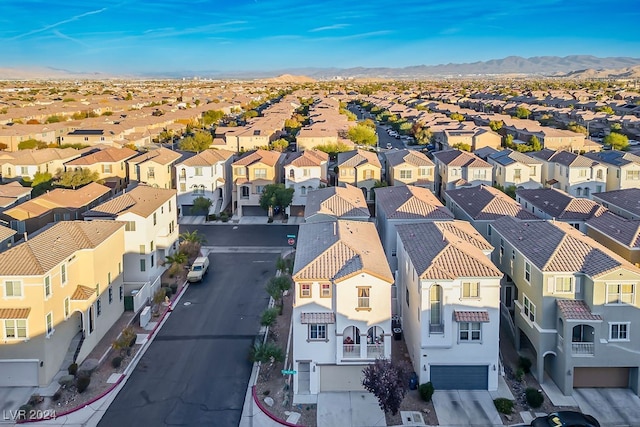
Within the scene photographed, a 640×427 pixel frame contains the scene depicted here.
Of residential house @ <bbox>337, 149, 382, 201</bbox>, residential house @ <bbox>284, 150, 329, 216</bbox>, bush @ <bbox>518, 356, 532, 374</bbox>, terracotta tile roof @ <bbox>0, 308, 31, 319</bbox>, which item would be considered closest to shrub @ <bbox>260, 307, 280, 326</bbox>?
terracotta tile roof @ <bbox>0, 308, 31, 319</bbox>

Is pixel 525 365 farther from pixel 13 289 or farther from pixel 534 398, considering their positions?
pixel 13 289

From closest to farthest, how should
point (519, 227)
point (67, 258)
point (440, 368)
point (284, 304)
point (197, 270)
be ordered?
point (440, 368) → point (67, 258) → point (519, 227) → point (284, 304) → point (197, 270)

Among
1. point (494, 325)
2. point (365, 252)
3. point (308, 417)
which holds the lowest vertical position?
point (308, 417)

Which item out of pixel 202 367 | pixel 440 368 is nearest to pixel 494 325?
pixel 440 368

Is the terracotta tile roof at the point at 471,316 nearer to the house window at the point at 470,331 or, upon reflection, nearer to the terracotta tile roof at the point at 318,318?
the house window at the point at 470,331

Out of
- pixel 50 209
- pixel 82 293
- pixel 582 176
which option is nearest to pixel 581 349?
pixel 82 293

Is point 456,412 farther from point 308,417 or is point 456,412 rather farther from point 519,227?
point 519,227
